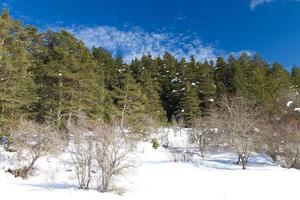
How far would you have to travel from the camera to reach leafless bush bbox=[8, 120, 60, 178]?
2183 centimetres

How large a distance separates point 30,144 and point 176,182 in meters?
9.69

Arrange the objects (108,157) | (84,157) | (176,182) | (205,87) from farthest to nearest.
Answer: (205,87) < (176,182) < (84,157) < (108,157)

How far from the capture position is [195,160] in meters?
29.5

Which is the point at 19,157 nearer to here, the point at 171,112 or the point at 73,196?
the point at 73,196

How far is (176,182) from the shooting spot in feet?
67.2

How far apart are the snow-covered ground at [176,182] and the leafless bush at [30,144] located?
839mm

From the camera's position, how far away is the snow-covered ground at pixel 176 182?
52.1ft

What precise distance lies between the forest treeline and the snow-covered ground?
18.2 ft

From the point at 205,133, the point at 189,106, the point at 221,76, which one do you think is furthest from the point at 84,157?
the point at 221,76

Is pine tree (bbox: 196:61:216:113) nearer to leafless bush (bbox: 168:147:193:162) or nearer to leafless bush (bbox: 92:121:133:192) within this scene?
leafless bush (bbox: 168:147:193:162)

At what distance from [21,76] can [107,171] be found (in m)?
15.7

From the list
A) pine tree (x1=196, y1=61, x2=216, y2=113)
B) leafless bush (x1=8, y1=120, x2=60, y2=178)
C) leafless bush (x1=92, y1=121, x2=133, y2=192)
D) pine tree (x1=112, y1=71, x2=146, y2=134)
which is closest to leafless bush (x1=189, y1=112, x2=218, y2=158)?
pine tree (x1=112, y1=71, x2=146, y2=134)

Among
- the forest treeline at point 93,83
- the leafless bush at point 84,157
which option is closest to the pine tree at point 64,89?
the forest treeline at point 93,83

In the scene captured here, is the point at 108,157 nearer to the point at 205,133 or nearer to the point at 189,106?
the point at 205,133
